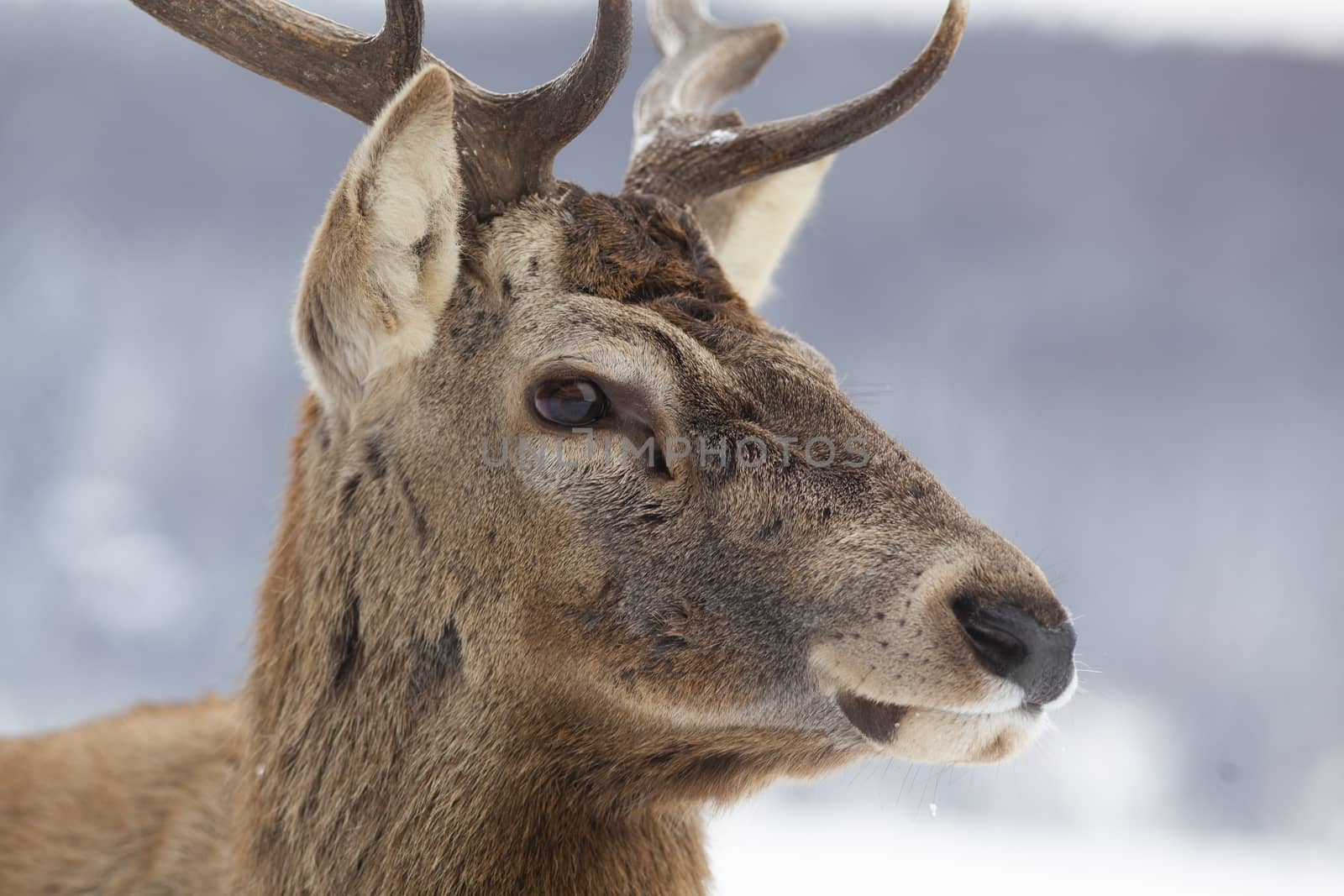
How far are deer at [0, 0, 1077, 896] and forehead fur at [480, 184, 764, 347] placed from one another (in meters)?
0.01

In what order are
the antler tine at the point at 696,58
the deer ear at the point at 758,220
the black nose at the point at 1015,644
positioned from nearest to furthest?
the black nose at the point at 1015,644
the deer ear at the point at 758,220
the antler tine at the point at 696,58

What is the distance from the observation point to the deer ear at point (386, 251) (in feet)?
8.51

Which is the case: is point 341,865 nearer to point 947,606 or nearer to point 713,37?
point 947,606

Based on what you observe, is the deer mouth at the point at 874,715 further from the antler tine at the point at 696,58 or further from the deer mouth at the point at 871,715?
the antler tine at the point at 696,58

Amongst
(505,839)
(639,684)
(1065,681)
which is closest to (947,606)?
(1065,681)

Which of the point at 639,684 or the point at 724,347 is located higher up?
the point at 724,347

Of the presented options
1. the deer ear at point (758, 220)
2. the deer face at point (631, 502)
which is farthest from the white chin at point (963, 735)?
the deer ear at point (758, 220)

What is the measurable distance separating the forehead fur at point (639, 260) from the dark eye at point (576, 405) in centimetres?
26

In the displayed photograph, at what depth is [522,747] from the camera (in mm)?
2580

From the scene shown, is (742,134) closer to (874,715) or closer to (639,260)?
(639,260)

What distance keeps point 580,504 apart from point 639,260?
2.15 feet

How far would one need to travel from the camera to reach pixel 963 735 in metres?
2.31

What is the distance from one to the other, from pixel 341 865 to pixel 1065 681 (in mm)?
1591

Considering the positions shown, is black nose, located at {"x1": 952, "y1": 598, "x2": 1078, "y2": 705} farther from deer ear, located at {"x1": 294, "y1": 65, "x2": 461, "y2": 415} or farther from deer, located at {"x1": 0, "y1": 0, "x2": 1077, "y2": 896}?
deer ear, located at {"x1": 294, "y1": 65, "x2": 461, "y2": 415}
